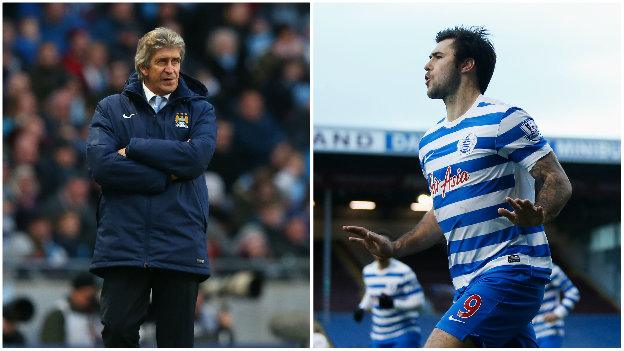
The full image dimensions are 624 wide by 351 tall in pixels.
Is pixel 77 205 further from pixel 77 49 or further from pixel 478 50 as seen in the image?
pixel 478 50

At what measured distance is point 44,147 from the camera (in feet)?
40.4

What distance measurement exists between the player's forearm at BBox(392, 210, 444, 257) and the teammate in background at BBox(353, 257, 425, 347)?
4.16 m

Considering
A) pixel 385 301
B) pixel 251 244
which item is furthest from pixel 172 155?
pixel 251 244

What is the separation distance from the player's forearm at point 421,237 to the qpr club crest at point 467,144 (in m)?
0.38

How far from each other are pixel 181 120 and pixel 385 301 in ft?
15.1

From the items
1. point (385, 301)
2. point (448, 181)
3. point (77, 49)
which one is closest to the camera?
point (448, 181)

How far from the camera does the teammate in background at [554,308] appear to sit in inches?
376

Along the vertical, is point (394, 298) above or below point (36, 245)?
below

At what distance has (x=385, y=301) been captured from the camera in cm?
826

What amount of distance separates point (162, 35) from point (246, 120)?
9.32 metres

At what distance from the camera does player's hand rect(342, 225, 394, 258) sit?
3939 mm

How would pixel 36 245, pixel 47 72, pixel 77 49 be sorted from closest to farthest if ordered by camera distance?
pixel 36 245, pixel 47 72, pixel 77 49

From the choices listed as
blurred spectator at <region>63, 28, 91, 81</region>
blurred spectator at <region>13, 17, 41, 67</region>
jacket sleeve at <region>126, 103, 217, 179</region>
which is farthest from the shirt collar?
blurred spectator at <region>13, 17, 41, 67</region>

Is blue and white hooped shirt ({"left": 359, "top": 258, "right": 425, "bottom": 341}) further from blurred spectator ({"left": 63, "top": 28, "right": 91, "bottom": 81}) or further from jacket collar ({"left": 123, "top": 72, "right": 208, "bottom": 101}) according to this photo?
blurred spectator ({"left": 63, "top": 28, "right": 91, "bottom": 81})
